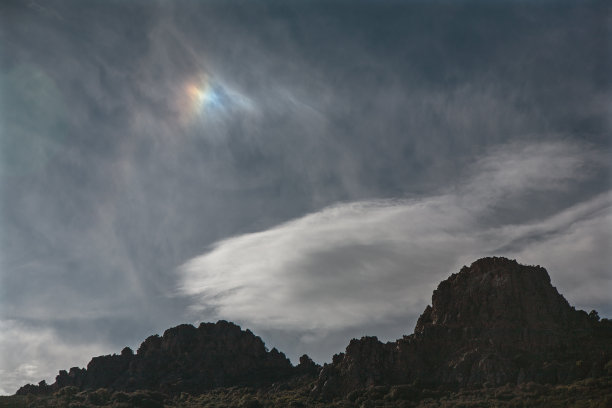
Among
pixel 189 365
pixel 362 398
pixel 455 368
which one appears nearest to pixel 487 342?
Answer: pixel 455 368

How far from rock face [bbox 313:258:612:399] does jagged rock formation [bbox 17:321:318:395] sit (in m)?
30.3

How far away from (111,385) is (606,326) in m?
133

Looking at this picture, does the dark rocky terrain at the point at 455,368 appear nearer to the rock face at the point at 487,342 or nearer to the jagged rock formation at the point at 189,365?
the rock face at the point at 487,342

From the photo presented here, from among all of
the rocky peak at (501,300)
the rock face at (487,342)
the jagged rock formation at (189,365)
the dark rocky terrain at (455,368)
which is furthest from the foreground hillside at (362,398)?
the rocky peak at (501,300)

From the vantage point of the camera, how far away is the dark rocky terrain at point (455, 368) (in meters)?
101

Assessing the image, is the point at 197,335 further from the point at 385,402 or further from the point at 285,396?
the point at 385,402

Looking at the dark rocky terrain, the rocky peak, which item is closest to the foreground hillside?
the dark rocky terrain

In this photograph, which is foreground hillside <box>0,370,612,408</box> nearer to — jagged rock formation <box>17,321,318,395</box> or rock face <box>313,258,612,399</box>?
rock face <box>313,258,612,399</box>

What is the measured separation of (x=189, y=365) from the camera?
16450 cm

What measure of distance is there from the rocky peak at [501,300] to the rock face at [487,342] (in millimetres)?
201

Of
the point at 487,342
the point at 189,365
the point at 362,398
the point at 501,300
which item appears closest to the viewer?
the point at 487,342

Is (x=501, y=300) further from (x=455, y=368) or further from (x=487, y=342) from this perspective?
(x=455, y=368)

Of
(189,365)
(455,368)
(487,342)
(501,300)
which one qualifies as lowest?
(455,368)

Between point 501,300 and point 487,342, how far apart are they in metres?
10.8
